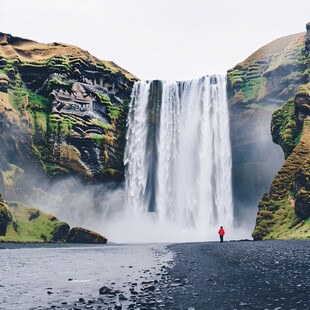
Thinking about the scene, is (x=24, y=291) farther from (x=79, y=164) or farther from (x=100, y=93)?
(x=100, y=93)

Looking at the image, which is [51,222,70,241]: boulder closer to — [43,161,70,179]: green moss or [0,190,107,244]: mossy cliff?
[0,190,107,244]: mossy cliff

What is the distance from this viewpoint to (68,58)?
58.1m

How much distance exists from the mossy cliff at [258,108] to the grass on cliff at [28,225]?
30.8 meters

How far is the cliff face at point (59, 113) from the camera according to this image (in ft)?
161

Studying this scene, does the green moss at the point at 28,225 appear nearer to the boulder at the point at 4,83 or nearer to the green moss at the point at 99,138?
the green moss at the point at 99,138

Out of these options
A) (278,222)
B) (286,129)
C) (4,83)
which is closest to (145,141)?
(4,83)

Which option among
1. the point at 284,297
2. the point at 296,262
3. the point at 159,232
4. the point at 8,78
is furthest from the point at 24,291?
the point at 8,78

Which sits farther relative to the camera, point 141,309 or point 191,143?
point 191,143

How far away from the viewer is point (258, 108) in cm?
5247

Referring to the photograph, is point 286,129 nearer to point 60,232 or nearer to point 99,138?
point 99,138

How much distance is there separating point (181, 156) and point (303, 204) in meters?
27.8

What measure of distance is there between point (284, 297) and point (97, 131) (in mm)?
49683

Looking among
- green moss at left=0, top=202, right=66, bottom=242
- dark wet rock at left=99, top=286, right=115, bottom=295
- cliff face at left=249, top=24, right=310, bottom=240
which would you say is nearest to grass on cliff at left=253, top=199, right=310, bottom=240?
cliff face at left=249, top=24, right=310, bottom=240

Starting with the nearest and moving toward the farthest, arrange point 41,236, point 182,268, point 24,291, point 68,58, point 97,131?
point 24,291 < point 182,268 < point 41,236 < point 97,131 < point 68,58
